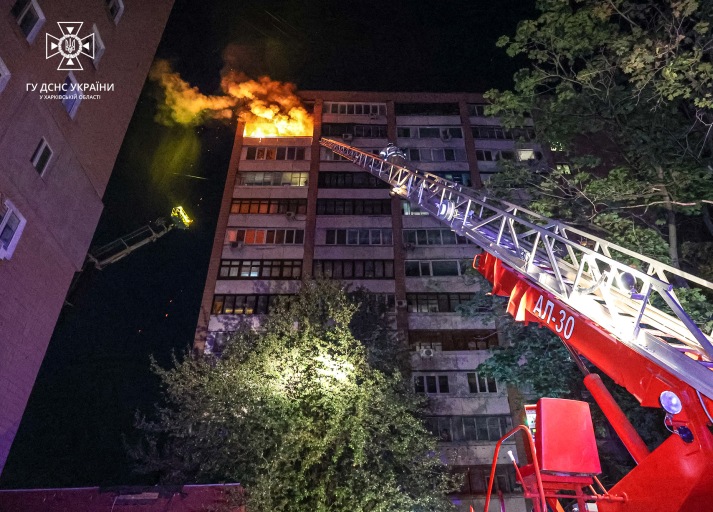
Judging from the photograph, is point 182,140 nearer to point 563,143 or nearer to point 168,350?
point 168,350

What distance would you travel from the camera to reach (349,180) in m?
35.4

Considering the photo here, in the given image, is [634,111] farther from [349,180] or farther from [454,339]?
[349,180]

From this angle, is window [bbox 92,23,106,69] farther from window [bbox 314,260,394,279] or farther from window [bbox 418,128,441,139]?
window [bbox 418,128,441,139]

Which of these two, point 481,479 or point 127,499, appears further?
point 481,479

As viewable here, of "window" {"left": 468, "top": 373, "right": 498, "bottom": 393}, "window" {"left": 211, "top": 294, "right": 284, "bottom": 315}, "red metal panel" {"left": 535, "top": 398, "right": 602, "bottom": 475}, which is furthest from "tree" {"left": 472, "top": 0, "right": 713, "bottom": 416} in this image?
"window" {"left": 211, "top": 294, "right": 284, "bottom": 315}

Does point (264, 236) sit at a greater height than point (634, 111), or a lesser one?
greater

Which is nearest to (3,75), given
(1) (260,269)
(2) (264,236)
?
(1) (260,269)

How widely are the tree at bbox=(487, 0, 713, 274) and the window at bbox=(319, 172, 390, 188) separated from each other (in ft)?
72.2

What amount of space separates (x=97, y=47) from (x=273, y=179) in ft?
68.2

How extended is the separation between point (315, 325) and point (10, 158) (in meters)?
11.4

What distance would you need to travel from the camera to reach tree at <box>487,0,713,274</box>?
10.6 meters

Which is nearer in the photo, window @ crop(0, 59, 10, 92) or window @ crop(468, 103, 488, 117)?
window @ crop(0, 59, 10, 92)

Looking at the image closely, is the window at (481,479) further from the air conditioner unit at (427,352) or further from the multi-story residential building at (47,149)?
the multi-story residential building at (47,149)

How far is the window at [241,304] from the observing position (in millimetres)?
29750
